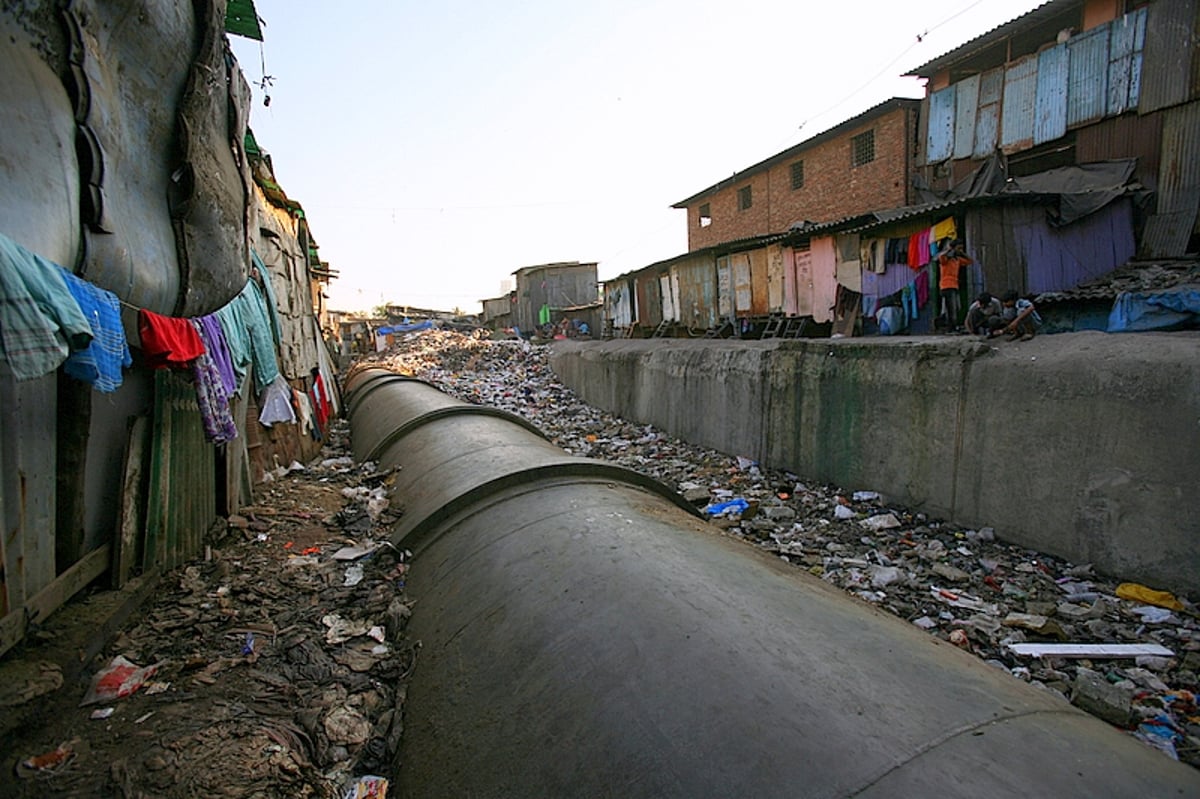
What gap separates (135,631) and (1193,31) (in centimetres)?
1327

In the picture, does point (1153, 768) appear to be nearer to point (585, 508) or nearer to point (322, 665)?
point (585, 508)

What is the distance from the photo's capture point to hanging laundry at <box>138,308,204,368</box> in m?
3.11

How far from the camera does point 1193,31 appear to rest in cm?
855

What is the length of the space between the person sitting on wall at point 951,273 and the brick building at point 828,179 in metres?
5.77

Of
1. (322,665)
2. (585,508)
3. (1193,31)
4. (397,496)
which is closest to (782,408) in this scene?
(397,496)

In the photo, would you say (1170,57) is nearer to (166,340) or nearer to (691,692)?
(691,692)

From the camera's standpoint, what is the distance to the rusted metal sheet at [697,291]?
44.1ft

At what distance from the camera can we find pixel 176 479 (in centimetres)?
358

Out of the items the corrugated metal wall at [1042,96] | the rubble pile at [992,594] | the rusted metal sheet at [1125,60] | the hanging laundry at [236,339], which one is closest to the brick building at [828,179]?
the corrugated metal wall at [1042,96]

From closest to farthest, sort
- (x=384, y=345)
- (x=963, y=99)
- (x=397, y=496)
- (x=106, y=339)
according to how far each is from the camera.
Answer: (x=106, y=339) → (x=397, y=496) → (x=963, y=99) → (x=384, y=345)

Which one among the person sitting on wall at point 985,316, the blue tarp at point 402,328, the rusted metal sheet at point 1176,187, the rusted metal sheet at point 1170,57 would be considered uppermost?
the rusted metal sheet at point 1170,57

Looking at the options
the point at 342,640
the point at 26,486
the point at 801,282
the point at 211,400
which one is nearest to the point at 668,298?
the point at 801,282

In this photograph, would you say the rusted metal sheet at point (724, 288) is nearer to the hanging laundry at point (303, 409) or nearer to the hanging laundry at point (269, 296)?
the hanging laundry at point (303, 409)

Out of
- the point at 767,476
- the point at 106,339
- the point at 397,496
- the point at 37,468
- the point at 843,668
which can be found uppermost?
the point at 106,339
